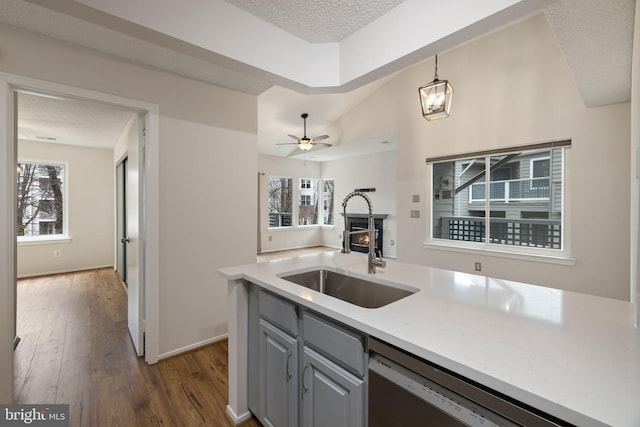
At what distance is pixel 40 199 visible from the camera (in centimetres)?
515

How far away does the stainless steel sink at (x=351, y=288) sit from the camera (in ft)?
5.02

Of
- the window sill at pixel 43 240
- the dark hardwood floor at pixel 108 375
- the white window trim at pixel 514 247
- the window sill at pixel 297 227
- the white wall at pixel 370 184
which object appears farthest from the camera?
the window sill at pixel 297 227

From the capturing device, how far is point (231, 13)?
1.61m

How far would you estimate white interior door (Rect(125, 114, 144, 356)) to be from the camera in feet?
7.89

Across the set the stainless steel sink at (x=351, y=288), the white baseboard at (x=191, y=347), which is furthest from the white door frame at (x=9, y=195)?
the stainless steel sink at (x=351, y=288)

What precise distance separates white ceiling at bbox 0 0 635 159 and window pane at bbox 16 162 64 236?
468 centimetres

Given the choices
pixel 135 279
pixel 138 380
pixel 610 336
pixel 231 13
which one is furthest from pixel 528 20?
pixel 138 380

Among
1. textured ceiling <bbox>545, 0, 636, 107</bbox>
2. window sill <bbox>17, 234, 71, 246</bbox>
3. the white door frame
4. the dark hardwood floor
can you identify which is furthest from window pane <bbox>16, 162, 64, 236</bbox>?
textured ceiling <bbox>545, 0, 636, 107</bbox>

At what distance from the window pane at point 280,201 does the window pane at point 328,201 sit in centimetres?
112

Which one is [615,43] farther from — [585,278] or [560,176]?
[585,278]

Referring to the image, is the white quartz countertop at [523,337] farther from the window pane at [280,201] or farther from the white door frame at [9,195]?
the window pane at [280,201]

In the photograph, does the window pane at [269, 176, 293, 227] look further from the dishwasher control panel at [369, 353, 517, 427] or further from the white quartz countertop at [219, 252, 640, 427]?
the dishwasher control panel at [369, 353, 517, 427]

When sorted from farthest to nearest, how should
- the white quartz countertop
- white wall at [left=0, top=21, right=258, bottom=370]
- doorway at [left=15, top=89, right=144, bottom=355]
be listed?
1. doorway at [left=15, top=89, right=144, bottom=355]
2. white wall at [left=0, top=21, right=258, bottom=370]
3. the white quartz countertop

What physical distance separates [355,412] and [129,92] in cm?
266
